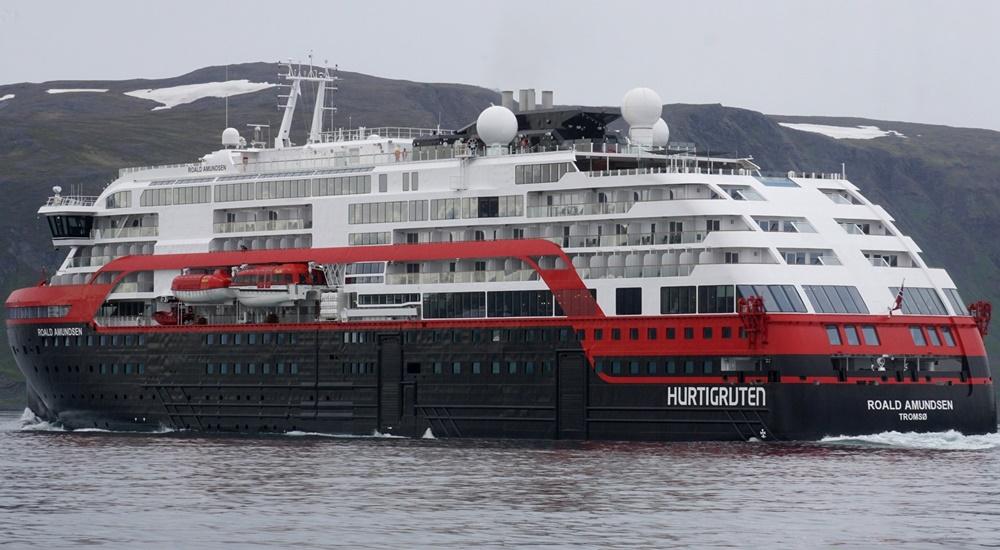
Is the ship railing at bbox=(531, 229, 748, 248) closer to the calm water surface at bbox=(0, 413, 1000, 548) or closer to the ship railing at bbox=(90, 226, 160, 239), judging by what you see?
the calm water surface at bbox=(0, 413, 1000, 548)

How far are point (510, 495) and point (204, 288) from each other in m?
32.8

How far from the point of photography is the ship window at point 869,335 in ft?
234

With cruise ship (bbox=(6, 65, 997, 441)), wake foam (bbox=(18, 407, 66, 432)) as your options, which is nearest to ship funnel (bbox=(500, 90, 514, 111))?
cruise ship (bbox=(6, 65, 997, 441))

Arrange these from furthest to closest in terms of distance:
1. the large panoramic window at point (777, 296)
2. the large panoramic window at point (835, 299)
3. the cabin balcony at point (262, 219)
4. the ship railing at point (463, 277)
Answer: the cabin balcony at point (262, 219), the ship railing at point (463, 277), the large panoramic window at point (835, 299), the large panoramic window at point (777, 296)

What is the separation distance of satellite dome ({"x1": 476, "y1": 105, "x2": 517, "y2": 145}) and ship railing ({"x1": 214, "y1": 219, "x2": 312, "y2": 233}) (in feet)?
30.2

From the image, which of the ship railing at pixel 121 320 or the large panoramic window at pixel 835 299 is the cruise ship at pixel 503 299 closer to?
the large panoramic window at pixel 835 299

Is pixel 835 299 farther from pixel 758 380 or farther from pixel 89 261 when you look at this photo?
pixel 89 261

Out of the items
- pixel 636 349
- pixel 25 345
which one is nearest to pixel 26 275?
pixel 25 345

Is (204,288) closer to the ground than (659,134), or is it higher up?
closer to the ground

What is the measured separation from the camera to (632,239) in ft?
246

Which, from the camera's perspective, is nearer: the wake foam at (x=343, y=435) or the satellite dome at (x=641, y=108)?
the wake foam at (x=343, y=435)

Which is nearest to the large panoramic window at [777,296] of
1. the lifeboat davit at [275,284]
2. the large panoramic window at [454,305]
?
the large panoramic window at [454,305]

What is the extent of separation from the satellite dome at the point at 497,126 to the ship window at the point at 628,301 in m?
10.0

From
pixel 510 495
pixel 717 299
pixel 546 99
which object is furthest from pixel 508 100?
pixel 510 495
